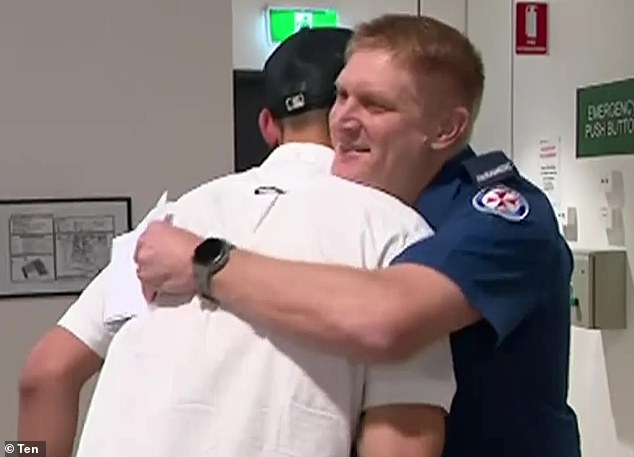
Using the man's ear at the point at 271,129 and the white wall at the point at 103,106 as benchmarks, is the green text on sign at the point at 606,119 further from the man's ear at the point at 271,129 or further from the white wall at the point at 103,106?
the man's ear at the point at 271,129

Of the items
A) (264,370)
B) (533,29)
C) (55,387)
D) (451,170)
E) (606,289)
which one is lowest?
(606,289)

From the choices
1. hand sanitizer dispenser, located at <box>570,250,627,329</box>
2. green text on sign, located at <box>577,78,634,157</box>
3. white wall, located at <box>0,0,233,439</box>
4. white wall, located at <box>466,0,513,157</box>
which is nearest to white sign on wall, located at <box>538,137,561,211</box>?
green text on sign, located at <box>577,78,634,157</box>

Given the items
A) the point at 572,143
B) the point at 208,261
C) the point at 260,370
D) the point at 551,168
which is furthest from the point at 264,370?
the point at 551,168

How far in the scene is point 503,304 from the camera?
1.19 meters

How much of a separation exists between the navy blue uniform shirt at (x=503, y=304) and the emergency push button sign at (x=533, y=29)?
11.5 ft

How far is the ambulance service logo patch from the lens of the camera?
4.06ft

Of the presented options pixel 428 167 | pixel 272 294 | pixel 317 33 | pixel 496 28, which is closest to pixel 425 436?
pixel 272 294

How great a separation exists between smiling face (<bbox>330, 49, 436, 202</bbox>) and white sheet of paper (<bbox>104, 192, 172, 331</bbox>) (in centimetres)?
26

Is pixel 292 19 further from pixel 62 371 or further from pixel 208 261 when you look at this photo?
pixel 208 261

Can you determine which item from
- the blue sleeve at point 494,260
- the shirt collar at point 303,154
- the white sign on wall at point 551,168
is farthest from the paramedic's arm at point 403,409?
the white sign on wall at point 551,168

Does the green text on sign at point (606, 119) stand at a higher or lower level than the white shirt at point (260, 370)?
higher

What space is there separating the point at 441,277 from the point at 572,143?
11.7 ft

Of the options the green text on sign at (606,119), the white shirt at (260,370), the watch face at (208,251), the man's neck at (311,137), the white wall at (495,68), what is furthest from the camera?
the white wall at (495,68)

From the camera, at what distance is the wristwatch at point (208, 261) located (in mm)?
1146
